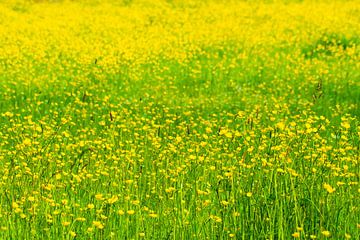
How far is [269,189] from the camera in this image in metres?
4.32

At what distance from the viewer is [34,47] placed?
13219mm

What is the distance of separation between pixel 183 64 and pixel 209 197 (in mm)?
7455

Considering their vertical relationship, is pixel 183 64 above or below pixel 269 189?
below

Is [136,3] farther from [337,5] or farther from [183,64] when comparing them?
[183,64]

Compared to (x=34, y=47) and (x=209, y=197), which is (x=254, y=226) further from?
(x=34, y=47)

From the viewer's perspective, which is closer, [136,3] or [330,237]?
[330,237]

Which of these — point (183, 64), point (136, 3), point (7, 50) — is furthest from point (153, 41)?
point (136, 3)

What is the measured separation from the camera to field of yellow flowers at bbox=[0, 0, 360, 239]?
427cm

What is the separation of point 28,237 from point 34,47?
983 centimetres

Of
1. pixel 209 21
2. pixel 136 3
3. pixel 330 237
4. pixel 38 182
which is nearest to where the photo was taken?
pixel 330 237

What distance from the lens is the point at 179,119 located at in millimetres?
8234

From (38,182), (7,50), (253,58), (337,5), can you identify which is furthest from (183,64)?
(337,5)

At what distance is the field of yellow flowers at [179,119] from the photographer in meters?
4.27

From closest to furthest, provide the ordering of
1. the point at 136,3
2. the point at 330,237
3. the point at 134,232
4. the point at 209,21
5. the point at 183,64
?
the point at 330,237 → the point at 134,232 → the point at 183,64 → the point at 209,21 → the point at 136,3
